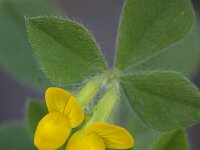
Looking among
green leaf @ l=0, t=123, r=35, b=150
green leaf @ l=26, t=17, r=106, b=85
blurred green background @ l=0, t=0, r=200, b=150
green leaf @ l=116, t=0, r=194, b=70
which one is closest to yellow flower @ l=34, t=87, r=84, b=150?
green leaf @ l=26, t=17, r=106, b=85

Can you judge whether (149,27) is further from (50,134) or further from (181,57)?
(181,57)

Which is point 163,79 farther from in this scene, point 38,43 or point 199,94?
point 38,43

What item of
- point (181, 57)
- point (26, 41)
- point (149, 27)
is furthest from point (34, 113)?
point (181, 57)

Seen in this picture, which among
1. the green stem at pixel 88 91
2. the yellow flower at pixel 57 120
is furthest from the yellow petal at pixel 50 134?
the green stem at pixel 88 91

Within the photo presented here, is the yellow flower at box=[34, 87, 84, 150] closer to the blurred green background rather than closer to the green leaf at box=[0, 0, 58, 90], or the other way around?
the blurred green background

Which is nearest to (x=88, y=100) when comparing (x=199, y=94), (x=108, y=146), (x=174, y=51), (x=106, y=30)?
(x=108, y=146)
